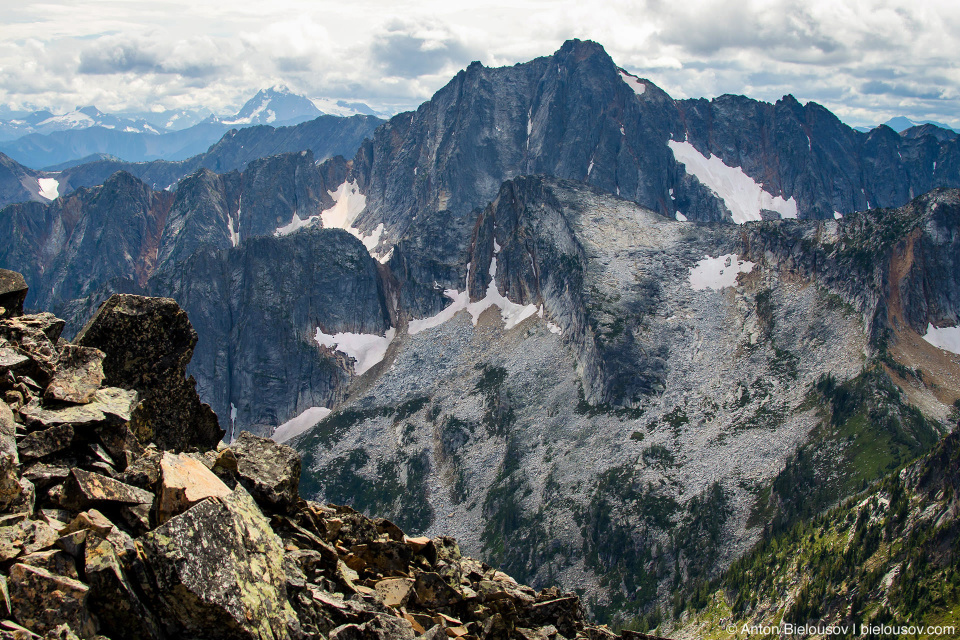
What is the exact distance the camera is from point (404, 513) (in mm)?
179250

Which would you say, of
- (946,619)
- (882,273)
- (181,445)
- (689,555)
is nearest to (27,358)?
(181,445)

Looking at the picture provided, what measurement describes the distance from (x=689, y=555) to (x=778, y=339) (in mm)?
66854

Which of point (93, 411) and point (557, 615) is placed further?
point (557, 615)

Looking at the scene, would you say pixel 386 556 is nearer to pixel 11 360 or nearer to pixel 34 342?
pixel 34 342

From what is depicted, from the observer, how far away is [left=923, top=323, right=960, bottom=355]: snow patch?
168500mm

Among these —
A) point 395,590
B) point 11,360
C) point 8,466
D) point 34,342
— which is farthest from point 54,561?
point 395,590

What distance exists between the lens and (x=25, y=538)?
59.0ft

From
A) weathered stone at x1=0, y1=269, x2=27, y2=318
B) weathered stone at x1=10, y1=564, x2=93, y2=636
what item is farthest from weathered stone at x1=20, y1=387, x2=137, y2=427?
weathered stone at x1=10, y1=564, x2=93, y2=636

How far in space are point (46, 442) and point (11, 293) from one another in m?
10.1

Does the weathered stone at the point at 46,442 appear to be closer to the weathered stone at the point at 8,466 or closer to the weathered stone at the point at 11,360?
the weathered stone at the point at 8,466

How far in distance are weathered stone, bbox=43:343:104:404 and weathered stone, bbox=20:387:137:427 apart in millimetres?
330

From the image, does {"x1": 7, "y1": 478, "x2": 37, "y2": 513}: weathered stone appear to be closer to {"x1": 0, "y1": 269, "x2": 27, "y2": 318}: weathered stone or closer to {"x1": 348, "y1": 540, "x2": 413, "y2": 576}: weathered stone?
{"x1": 0, "y1": 269, "x2": 27, "y2": 318}: weathered stone

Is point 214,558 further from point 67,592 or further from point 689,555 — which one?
point 689,555

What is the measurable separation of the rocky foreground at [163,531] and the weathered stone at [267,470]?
9cm
